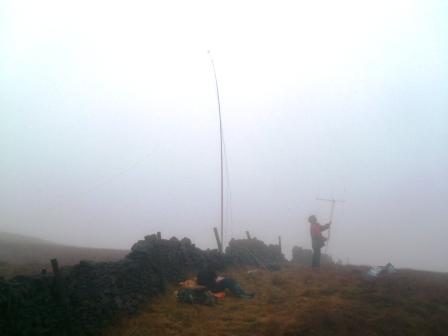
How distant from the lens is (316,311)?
12664mm

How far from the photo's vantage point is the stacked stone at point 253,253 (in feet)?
76.8

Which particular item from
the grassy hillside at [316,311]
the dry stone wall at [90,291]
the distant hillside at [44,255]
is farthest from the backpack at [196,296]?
the distant hillside at [44,255]

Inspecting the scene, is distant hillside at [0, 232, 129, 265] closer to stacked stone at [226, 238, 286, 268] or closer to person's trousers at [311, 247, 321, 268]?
stacked stone at [226, 238, 286, 268]

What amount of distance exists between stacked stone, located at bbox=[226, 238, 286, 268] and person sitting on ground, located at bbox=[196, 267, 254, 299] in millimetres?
6297

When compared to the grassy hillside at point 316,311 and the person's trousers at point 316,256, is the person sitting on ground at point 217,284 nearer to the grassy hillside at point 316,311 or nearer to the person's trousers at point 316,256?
the grassy hillside at point 316,311

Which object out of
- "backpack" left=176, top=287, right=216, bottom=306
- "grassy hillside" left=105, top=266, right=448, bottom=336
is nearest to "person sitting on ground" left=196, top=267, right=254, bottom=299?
"grassy hillside" left=105, top=266, right=448, bottom=336

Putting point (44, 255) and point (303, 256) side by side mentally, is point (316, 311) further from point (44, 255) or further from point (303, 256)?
point (44, 255)

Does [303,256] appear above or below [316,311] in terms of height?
above

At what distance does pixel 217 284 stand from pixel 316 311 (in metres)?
5.16

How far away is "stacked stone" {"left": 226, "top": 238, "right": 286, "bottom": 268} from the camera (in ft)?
76.8

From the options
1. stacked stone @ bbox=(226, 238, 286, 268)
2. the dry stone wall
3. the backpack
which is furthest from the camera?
stacked stone @ bbox=(226, 238, 286, 268)

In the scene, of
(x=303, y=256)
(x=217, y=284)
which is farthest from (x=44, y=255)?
(x=303, y=256)

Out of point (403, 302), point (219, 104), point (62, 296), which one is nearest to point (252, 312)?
point (403, 302)

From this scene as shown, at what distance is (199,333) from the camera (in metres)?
11.9
